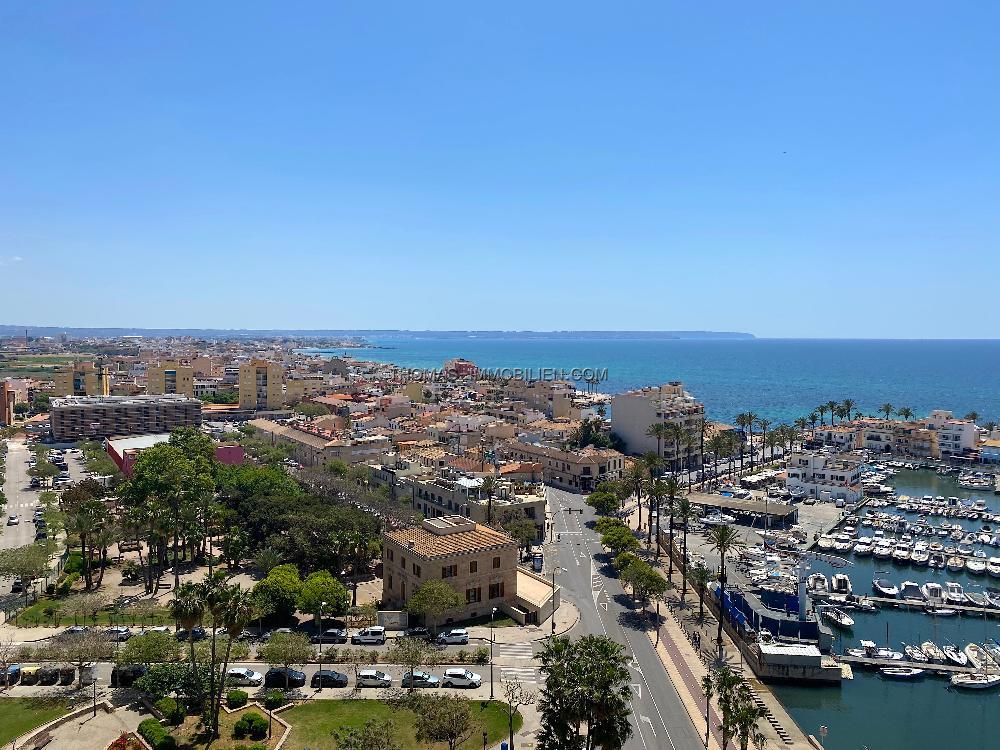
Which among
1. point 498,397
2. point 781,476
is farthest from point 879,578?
point 498,397

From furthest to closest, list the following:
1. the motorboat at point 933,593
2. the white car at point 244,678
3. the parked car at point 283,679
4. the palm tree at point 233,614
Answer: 1. the motorboat at point 933,593
2. the white car at point 244,678
3. the parked car at point 283,679
4. the palm tree at point 233,614

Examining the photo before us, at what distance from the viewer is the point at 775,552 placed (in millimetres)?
70875

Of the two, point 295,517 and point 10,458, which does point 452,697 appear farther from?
point 10,458

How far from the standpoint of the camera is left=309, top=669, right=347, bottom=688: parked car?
134 feet

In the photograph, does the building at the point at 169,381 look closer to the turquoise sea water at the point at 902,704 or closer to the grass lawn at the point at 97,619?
the grass lawn at the point at 97,619

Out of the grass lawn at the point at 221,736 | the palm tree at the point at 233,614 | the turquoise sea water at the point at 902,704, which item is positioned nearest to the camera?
the grass lawn at the point at 221,736

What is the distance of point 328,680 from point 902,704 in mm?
34175

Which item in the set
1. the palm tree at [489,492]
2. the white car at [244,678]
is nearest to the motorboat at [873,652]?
the palm tree at [489,492]

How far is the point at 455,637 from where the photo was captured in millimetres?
47062

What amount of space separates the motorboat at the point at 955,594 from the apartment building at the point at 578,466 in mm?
40529

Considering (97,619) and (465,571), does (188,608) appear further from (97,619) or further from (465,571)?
(97,619)

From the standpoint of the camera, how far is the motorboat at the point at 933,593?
2291 inches

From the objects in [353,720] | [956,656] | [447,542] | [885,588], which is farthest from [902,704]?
[353,720]

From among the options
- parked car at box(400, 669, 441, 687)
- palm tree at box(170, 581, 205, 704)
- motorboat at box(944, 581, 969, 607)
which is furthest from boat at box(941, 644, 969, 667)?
palm tree at box(170, 581, 205, 704)
